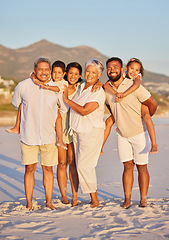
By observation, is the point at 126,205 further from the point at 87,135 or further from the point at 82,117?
the point at 82,117

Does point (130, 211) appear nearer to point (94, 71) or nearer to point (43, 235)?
point (43, 235)

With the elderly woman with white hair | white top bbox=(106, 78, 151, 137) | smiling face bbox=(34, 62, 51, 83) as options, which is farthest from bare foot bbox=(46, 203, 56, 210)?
smiling face bbox=(34, 62, 51, 83)

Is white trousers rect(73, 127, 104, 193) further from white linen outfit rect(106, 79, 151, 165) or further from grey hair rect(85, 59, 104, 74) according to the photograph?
grey hair rect(85, 59, 104, 74)

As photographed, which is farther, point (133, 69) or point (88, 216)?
point (133, 69)

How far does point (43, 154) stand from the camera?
457 centimetres

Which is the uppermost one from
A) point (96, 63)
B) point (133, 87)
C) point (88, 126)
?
point (96, 63)

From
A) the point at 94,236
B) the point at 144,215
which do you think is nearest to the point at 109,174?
the point at 144,215

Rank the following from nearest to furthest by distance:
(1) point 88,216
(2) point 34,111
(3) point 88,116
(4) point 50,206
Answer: (1) point 88,216 → (2) point 34,111 → (3) point 88,116 → (4) point 50,206

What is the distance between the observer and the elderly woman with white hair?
448 cm

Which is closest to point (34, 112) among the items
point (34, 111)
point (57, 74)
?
point (34, 111)

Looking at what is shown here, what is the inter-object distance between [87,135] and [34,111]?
0.72 m

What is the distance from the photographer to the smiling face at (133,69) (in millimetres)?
4668

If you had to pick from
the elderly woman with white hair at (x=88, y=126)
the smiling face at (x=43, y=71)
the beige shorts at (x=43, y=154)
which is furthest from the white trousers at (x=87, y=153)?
the smiling face at (x=43, y=71)

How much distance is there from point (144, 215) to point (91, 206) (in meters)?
0.75
